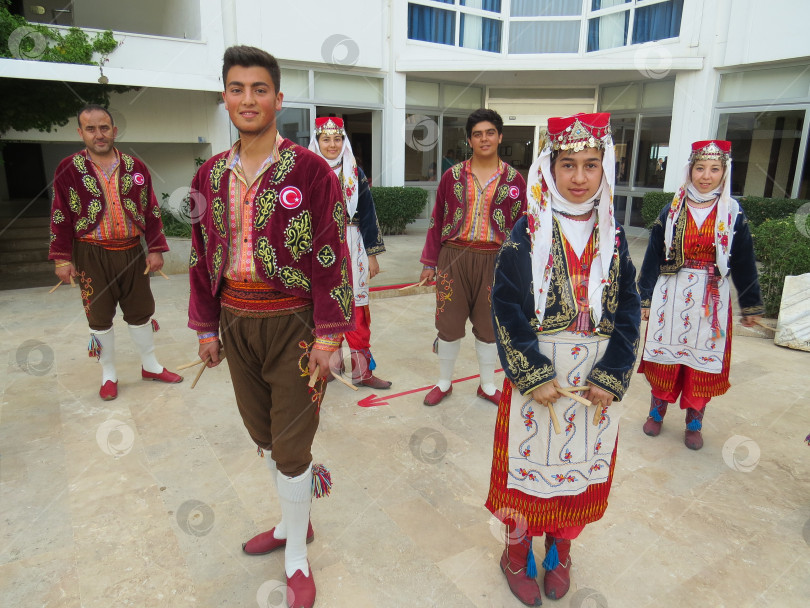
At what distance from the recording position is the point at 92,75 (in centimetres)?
689

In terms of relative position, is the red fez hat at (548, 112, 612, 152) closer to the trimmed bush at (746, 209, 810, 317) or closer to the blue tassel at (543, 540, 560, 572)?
the blue tassel at (543, 540, 560, 572)

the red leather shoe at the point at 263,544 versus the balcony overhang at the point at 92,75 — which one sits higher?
the balcony overhang at the point at 92,75

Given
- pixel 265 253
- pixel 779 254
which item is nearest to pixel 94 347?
pixel 265 253

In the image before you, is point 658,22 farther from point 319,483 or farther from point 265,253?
point 319,483

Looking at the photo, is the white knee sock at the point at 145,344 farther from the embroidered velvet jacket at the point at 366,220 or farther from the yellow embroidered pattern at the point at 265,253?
the yellow embroidered pattern at the point at 265,253

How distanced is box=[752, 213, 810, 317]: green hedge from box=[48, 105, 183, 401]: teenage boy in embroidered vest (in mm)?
6039

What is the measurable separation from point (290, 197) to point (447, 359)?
235cm

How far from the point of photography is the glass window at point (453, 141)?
12.8m

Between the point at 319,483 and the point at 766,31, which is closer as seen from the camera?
the point at 319,483

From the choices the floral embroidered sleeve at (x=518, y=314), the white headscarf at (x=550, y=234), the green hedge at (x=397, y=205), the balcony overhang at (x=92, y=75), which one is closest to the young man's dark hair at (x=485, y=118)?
the white headscarf at (x=550, y=234)

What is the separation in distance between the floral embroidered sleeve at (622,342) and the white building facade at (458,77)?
7.50 m

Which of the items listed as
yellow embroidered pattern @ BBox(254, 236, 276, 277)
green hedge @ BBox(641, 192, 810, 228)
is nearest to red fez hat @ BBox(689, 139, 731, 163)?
yellow embroidered pattern @ BBox(254, 236, 276, 277)

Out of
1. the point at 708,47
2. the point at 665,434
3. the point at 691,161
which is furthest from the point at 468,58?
the point at 665,434

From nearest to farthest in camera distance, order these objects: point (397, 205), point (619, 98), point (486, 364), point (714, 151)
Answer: point (714, 151) < point (486, 364) < point (397, 205) < point (619, 98)
